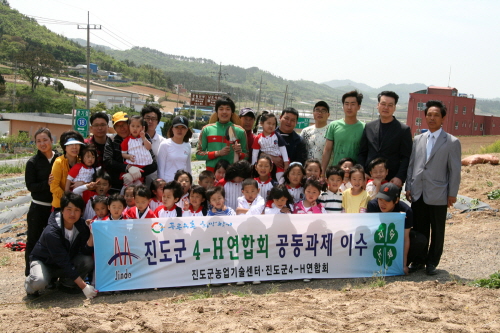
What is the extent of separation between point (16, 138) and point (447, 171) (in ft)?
132

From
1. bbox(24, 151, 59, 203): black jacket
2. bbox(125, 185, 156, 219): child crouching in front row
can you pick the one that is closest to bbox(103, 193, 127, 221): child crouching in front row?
bbox(125, 185, 156, 219): child crouching in front row

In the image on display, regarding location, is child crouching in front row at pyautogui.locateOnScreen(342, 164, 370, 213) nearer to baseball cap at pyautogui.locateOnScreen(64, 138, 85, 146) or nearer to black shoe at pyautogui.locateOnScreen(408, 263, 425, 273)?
black shoe at pyautogui.locateOnScreen(408, 263, 425, 273)

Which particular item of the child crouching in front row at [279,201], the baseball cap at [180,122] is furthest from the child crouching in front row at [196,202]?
the baseball cap at [180,122]

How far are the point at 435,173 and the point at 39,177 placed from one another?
204 inches

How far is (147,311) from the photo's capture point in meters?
4.45

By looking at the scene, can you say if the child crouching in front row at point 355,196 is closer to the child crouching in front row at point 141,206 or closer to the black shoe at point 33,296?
the child crouching in front row at point 141,206

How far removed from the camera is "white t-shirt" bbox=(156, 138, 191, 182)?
6402 mm

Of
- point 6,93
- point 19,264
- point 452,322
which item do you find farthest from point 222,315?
point 6,93

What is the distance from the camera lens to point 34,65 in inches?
3002

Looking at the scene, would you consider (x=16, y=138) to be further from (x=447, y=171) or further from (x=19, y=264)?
(x=447, y=171)

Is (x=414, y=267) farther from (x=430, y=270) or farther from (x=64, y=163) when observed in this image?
(x=64, y=163)

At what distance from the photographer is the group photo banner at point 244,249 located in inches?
213

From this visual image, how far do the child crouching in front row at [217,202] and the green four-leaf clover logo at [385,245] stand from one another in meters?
1.95

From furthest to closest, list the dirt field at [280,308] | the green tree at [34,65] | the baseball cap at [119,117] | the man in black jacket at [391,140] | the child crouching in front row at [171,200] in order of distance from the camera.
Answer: the green tree at [34,65], the baseball cap at [119,117], the man in black jacket at [391,140], the child crouching in front row at [171,200], the dirt field at [280,308]
